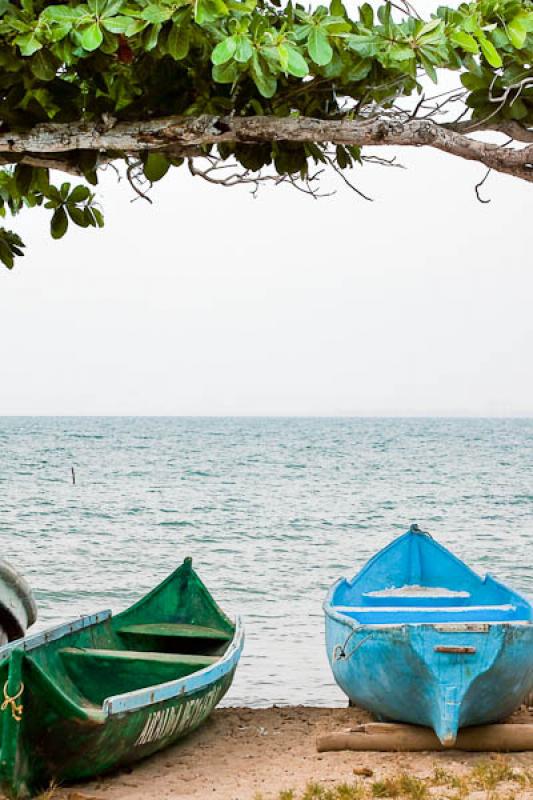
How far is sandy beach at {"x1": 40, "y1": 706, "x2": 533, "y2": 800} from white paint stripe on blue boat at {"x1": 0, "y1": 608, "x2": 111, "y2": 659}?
84 cm

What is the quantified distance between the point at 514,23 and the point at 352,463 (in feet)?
157

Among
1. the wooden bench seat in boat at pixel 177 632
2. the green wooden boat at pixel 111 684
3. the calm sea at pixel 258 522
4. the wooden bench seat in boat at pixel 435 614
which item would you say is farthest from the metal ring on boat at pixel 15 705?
the calm sea at pixel 258 522

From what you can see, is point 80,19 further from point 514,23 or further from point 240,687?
point 240,687

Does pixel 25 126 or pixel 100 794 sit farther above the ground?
pixel 25 126

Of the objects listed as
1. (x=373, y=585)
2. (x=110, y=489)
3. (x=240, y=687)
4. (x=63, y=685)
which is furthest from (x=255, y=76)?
(x=110, y=489)

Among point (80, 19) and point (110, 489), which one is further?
point (110, 489)

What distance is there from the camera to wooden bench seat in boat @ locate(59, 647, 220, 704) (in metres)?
6.21

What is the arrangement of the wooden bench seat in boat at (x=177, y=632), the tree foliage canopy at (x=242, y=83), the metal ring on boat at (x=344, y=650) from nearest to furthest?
1. the tree foliage canopy at (x=242, y=83)
2. the metal ring on boat at (x=344, y=650)
3. the wooden bench seat in boat at (x=177, y=632)

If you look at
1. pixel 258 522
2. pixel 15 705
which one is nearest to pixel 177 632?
pixel 15 705

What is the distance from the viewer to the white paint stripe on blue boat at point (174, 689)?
5.19 metres

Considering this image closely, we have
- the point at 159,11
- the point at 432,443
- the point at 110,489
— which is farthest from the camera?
the point at 432,443

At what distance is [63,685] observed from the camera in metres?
6.02

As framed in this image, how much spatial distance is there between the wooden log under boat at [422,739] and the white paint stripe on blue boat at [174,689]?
77 cm

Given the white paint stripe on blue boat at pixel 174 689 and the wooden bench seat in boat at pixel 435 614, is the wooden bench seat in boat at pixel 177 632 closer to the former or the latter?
the white paint stripe on blue boat at pixel 174 689
